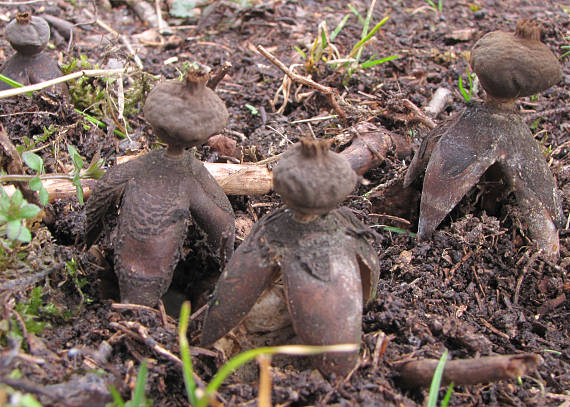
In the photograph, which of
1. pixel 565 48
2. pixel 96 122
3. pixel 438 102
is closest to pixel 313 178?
pixel 96 122

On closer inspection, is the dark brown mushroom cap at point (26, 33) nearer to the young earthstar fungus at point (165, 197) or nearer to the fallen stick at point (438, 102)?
the young earthstar fungus at point (165, 197)

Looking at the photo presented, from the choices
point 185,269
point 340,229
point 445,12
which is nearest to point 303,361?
point 340,229

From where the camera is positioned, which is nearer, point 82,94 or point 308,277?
point 308,277

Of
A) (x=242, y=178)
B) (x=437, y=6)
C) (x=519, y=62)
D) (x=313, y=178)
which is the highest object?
(x=519, y=62)

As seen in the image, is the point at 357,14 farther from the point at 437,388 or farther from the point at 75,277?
the point at 437,388

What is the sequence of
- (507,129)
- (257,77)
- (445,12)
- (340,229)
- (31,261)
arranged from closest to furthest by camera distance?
(340,229), (31,261), (507,129), (257,77), (445,12)

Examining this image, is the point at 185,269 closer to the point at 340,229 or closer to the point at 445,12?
the point at 340,229

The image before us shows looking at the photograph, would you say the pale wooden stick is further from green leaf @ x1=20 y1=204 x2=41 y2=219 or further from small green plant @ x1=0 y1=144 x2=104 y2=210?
green leaf @ x1=20 y1=204 x2=41 y2=219

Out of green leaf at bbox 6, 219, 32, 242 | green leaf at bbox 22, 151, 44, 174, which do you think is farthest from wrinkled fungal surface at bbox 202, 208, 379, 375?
green leaf at bbox 22, 151, 44, 174
